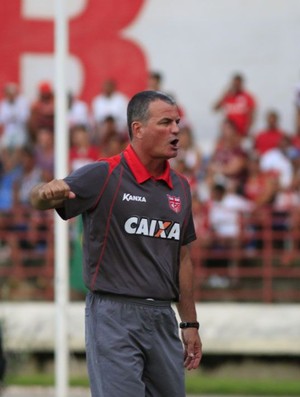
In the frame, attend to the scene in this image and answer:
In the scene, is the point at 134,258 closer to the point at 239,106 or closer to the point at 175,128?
Result: the point at 175,128

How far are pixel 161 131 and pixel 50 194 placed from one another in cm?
80

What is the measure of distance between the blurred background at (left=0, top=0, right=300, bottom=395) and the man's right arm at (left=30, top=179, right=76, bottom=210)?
7.90 metres

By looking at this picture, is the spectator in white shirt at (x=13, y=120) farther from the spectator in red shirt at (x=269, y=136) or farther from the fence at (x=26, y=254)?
the spectator in red shirt at (x=269, y=136)

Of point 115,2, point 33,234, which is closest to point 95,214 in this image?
point 33,234

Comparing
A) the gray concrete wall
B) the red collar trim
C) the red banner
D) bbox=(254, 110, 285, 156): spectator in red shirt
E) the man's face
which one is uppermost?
the red banner

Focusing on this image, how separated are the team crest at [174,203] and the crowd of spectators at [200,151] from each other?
9331 millimetres

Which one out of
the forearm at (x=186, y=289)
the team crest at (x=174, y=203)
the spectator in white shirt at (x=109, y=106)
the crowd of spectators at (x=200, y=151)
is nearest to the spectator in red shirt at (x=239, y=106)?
the crowd of spectators at (x=200, y=151)

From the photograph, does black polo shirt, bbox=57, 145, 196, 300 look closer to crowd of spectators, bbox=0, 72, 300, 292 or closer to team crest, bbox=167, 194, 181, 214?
team crest, bbox=167, 194, 181, 214

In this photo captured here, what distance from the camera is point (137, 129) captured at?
24.8ft

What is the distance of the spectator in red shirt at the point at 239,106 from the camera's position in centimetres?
1897

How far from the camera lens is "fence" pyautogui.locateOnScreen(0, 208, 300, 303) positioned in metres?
17.1

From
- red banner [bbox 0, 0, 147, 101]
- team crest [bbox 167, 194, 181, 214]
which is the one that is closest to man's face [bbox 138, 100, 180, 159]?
team crest [bbox 167, 194, 181, 214]

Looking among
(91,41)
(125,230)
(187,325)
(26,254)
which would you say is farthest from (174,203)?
(91,41)

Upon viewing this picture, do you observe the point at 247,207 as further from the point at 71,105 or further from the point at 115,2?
the point at 115,2
